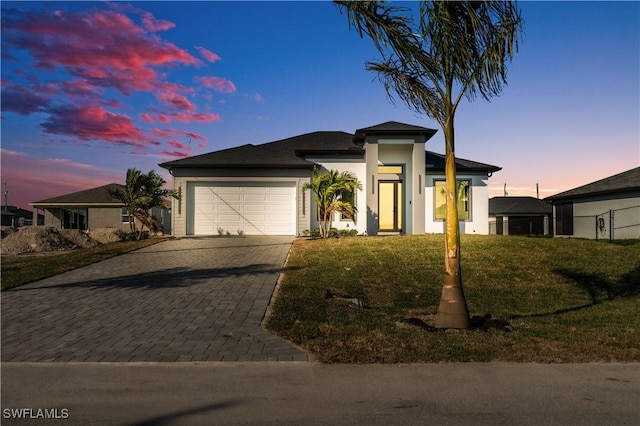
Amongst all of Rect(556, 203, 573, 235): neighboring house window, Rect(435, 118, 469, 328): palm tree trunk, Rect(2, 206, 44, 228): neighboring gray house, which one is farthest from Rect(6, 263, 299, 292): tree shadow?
Rect(2, 206, 44, 228): neighboring gray house

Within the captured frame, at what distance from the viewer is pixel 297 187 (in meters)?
20.4

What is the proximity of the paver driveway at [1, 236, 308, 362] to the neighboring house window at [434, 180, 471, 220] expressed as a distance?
1065cm

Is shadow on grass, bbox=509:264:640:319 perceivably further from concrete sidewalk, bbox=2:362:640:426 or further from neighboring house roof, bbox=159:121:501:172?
neighboring house roof, bbox=159:121:501:172

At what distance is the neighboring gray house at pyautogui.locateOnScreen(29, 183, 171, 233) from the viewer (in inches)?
1228

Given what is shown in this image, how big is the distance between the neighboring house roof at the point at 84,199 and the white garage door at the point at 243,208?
13.3m

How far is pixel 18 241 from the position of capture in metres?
17.2

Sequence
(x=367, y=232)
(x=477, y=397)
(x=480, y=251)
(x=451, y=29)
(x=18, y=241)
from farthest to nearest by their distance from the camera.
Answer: (x=367, y=232), (x=18, y=241), (x=480, y=251), (x=451, y=29), (x=477, y=397)

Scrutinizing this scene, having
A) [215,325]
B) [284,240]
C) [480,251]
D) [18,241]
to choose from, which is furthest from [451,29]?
[18,241]

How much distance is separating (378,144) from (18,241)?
15.5 meters

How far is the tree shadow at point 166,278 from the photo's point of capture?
33.0ft

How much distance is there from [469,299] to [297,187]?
12.4 metres

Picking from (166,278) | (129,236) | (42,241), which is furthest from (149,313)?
(129,236)

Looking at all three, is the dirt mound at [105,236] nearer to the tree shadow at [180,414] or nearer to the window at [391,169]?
the window at [391,169]

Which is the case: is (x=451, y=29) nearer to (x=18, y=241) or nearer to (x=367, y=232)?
(x=367, y=232)
